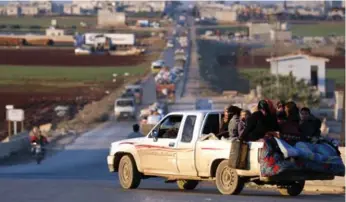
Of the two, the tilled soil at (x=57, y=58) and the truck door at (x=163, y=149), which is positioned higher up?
the truck door at (x=163, y=149)

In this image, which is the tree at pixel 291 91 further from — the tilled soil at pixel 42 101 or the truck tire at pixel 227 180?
the truck tire at pixel 227 180

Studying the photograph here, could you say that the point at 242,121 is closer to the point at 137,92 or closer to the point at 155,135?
the point at 155,135

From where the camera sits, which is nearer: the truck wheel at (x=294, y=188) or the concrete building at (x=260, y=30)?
the truck wheel at (x=294, y=188)

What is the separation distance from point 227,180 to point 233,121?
96 cm

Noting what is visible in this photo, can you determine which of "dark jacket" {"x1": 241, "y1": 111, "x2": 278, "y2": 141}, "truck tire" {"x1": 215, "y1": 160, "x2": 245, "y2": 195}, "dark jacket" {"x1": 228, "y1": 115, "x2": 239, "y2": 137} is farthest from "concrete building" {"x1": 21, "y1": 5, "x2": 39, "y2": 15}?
"dark jacket" {"x1": 241, "y1": 111, "x2": 278, "y2": 141}

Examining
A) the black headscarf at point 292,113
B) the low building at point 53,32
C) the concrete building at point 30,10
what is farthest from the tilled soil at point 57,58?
the black headscarf at point 292,113

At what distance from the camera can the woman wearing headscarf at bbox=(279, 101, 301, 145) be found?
18781mm

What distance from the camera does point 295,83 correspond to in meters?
71.1

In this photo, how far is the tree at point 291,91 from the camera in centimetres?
6705

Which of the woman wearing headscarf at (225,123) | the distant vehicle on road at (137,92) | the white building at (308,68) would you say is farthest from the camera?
the white building at (308,68)

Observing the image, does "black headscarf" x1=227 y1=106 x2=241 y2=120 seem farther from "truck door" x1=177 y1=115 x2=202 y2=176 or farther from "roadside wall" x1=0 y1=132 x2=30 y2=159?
"roadside wall" x1=0 y1=132 x2=30 y2=159

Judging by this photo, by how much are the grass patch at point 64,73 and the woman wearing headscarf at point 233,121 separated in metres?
52.4

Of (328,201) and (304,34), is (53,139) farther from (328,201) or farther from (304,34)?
(304,34)

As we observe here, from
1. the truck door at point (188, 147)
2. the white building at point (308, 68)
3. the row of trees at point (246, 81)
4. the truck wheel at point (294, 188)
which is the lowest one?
the row of trees at point (246, 81)
